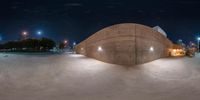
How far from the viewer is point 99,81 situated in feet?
80.5

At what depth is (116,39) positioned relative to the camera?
116 ft

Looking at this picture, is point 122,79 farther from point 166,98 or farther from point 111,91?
point 166,98

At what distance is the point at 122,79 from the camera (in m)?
25.7

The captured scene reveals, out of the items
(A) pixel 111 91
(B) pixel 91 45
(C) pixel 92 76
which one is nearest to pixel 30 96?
(A) pixel 111 91

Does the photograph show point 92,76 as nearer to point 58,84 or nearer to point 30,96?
point 58,84

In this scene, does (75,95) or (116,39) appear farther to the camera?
(116,39)

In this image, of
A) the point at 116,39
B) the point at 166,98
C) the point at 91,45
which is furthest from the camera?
the point at 91,45

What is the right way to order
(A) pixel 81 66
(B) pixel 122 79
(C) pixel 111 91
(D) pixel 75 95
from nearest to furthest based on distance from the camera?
(D) pixel 75 95 → (C) pixel 111 91 → (B) pixel 122 79 → (A) pixel 81 66

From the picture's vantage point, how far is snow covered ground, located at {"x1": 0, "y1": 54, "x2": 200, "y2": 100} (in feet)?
63.5

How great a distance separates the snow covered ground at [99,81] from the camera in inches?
762

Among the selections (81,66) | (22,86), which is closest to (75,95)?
(22,86)

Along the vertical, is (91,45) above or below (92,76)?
above

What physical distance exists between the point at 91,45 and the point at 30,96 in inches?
895

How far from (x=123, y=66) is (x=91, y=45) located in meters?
10.0
